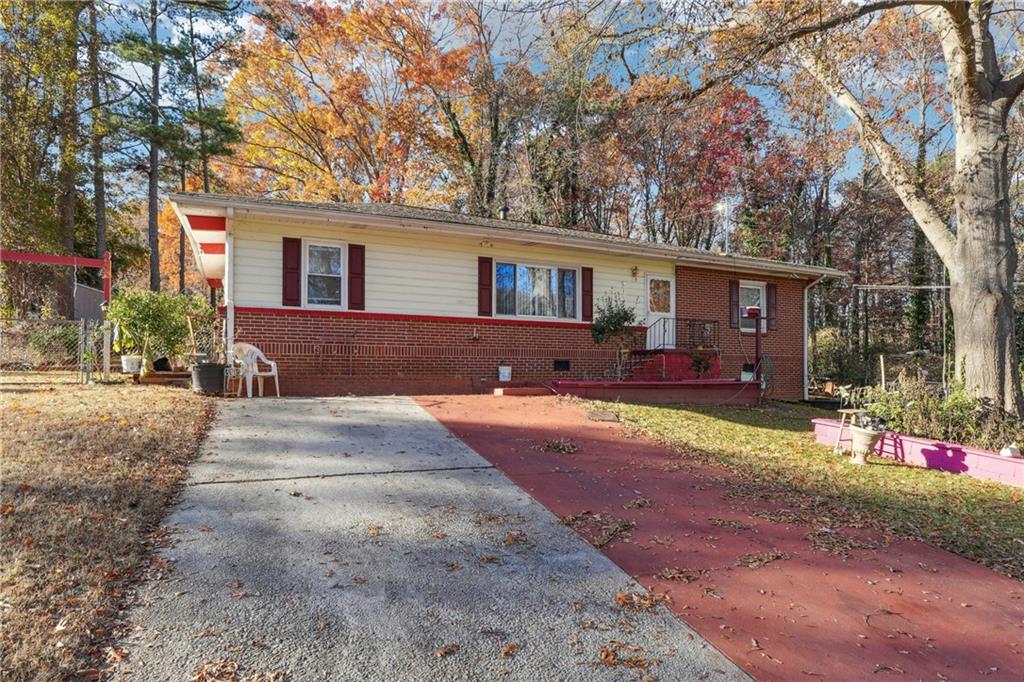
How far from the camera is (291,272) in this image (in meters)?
9.75

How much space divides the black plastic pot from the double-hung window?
539cm

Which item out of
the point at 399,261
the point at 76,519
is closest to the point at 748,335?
the point at 399,261

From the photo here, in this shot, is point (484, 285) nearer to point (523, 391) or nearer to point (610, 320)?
point (523, 391)

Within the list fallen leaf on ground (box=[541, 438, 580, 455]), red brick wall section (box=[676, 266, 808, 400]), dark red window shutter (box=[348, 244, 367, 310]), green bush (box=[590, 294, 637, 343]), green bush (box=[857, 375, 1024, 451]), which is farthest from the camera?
red brick wall section (box=[676, 266, 808, 400])

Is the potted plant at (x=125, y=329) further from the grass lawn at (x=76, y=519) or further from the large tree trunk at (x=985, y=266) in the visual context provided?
the large tree trunk at (x=985, y=266)

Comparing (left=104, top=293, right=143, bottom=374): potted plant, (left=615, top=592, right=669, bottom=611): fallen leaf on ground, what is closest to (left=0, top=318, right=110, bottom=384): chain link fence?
(left=104, top=293, right=143, bottom=374): potted plant

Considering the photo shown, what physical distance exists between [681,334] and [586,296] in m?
3.00

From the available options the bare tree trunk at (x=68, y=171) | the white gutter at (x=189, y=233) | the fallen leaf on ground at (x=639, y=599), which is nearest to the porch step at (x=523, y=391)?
the white gutter at (x=189, y=233)

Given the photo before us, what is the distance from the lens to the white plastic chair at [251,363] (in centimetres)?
877

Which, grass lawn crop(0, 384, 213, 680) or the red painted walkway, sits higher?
grass lawn crop(0, 384, 213, 680)

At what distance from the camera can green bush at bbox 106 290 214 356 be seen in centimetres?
970

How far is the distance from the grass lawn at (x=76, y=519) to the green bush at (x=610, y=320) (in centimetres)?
818

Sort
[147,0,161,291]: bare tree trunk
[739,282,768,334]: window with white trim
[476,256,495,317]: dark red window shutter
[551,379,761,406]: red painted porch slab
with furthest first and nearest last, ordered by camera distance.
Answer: [147,0,161,291]: bare tree trunk → [739,282,768,334]: window with white trim → [476,256,495,317]: dark red window shutter → [551,379,761,406]: red painted porch slab

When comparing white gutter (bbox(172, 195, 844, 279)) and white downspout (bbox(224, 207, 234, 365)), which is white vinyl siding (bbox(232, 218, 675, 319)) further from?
white gutter (bbox(172, 195, 844, 279))
